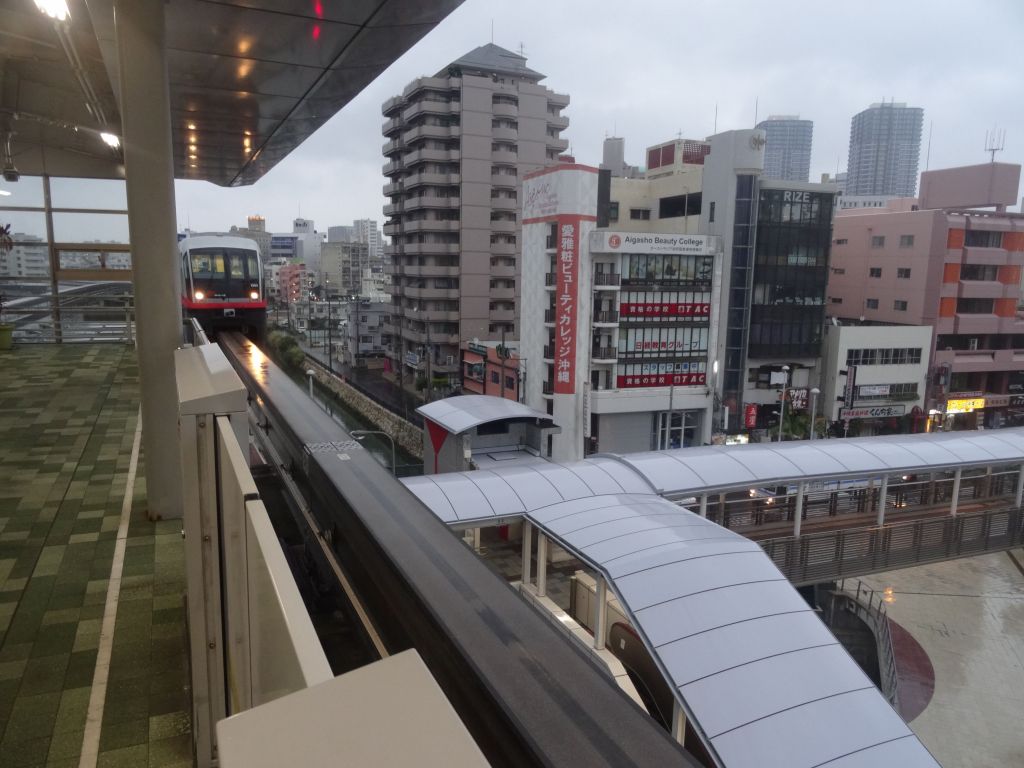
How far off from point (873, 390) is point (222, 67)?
77.8ft

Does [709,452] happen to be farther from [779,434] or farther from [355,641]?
[779,434]

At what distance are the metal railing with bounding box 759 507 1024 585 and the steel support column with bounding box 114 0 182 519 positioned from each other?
7.11 metres

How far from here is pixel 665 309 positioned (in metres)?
20.8

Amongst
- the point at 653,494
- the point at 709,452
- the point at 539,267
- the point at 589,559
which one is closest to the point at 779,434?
the point at 539,267

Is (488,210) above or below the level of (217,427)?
above

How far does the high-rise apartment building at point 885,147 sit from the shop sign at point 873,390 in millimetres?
127844

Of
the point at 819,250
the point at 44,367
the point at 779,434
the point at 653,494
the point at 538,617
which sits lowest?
the point at 779,434

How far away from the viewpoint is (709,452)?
31.0ft

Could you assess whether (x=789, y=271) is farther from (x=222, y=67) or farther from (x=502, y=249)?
(x=222, y=67)

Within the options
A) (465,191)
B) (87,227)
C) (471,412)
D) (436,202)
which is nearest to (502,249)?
(465,191)

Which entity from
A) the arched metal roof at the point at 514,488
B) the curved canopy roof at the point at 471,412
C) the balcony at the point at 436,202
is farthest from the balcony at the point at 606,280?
the arched metal roof at the point at 514,488

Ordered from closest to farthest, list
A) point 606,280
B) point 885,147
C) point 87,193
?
point 87,193 → point 606,280 → point 885,147

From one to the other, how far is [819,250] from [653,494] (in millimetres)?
17405

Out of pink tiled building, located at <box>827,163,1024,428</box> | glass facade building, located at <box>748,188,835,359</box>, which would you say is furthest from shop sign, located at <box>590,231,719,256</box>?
pink tiled building, located at <box>827,163,1024,428</box>
